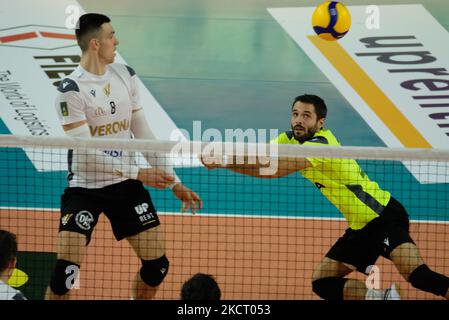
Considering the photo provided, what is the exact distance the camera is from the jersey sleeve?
784 centimetres

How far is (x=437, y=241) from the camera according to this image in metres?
10.7

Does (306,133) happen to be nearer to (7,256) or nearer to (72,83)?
(72,83)

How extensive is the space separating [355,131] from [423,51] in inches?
63.0

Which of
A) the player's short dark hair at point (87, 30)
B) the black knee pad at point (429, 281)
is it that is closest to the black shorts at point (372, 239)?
the black knee pad at point (429, 281)

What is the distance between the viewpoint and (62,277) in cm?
761

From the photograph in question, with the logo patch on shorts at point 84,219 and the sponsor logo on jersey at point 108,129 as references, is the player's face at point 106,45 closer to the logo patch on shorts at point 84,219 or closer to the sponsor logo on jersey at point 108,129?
the sponsor logo on jersey at point 108,129

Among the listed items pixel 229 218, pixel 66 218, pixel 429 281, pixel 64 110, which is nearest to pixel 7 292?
pixel 66 218

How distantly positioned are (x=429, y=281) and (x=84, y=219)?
2.78 meters

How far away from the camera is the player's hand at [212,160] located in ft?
25.0

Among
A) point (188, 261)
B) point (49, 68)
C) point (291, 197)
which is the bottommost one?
point (188, 261)

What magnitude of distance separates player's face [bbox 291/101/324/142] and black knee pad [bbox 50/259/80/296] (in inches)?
84.0

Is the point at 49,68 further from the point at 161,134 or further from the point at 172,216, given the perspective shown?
the point at 172,216

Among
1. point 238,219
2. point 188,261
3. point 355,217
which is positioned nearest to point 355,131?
point 238,219

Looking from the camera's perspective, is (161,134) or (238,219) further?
(161,134)
